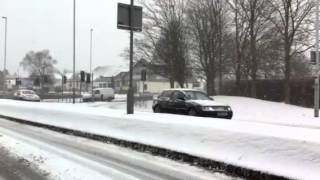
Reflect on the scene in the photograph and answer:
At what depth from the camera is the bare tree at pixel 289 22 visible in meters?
43.7

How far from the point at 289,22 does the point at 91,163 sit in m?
35.4

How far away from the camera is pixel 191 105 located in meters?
24.6

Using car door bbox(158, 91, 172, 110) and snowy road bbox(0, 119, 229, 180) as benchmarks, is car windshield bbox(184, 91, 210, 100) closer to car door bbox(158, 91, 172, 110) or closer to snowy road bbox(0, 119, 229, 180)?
car door bbox(158, 91, 172, 110)

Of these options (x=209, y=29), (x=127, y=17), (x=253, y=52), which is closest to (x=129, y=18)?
(x=127, y=17)

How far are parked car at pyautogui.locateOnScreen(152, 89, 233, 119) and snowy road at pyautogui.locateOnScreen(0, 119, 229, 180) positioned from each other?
25.6 ft

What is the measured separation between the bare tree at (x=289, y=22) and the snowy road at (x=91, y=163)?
29.5m

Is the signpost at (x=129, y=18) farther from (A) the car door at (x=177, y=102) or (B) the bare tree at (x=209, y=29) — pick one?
(B) the bare tree at (x=209, y=29)

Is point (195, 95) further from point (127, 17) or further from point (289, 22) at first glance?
point (289, 22)

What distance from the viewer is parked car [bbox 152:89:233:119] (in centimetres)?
2422

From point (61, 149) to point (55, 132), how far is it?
7.01m

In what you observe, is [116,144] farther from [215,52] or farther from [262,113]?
[215,52]

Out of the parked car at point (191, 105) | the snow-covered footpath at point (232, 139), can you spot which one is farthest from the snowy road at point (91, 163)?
the parked car at point (191, 105)

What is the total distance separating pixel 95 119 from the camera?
19000mm

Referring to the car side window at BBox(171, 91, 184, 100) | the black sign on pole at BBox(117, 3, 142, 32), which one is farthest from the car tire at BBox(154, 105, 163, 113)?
the black sign on pole at BBox(117, 3, 142, 32)
